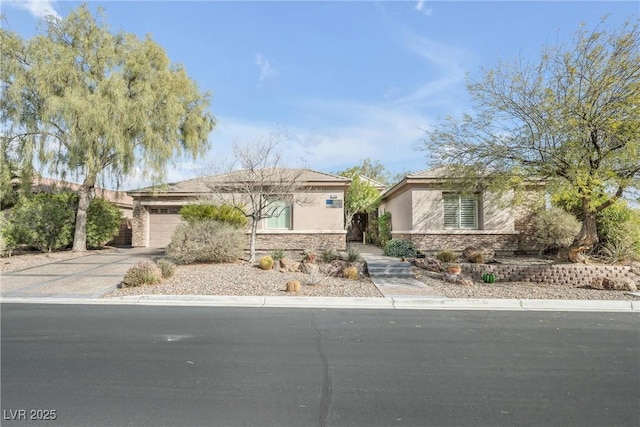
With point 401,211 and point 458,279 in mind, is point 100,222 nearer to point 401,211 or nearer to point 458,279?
point 401,211

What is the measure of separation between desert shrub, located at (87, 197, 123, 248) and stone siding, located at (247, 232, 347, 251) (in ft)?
26.7

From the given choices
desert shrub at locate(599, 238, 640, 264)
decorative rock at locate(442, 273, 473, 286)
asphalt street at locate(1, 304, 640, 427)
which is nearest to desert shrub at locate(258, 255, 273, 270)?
asphalt street at locate(1, 304, 640, 427)

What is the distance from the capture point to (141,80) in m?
16.9

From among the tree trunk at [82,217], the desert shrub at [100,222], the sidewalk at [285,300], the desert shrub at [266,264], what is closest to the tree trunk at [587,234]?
the sidewalk at [285,300]

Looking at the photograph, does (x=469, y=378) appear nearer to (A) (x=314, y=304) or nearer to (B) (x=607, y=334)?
(B) (x=607, y=334)

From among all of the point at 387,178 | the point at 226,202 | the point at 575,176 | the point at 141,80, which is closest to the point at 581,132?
the point at 575,176

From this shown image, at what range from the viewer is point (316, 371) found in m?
4.38

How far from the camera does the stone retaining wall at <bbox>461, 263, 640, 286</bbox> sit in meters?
10.5

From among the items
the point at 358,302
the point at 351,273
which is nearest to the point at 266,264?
the point at 351,273

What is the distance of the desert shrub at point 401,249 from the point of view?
14586 millimetres

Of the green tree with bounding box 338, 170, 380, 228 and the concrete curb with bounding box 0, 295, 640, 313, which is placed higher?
the green tree with bounding box 338, 170, 380, 228

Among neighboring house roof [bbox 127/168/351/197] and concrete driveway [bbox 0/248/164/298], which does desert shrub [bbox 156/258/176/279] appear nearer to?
concrete driveway [bbox 0/248/164/298]

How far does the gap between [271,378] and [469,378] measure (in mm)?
2329

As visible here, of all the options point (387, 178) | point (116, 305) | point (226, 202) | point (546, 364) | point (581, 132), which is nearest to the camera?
point (546, 364)
